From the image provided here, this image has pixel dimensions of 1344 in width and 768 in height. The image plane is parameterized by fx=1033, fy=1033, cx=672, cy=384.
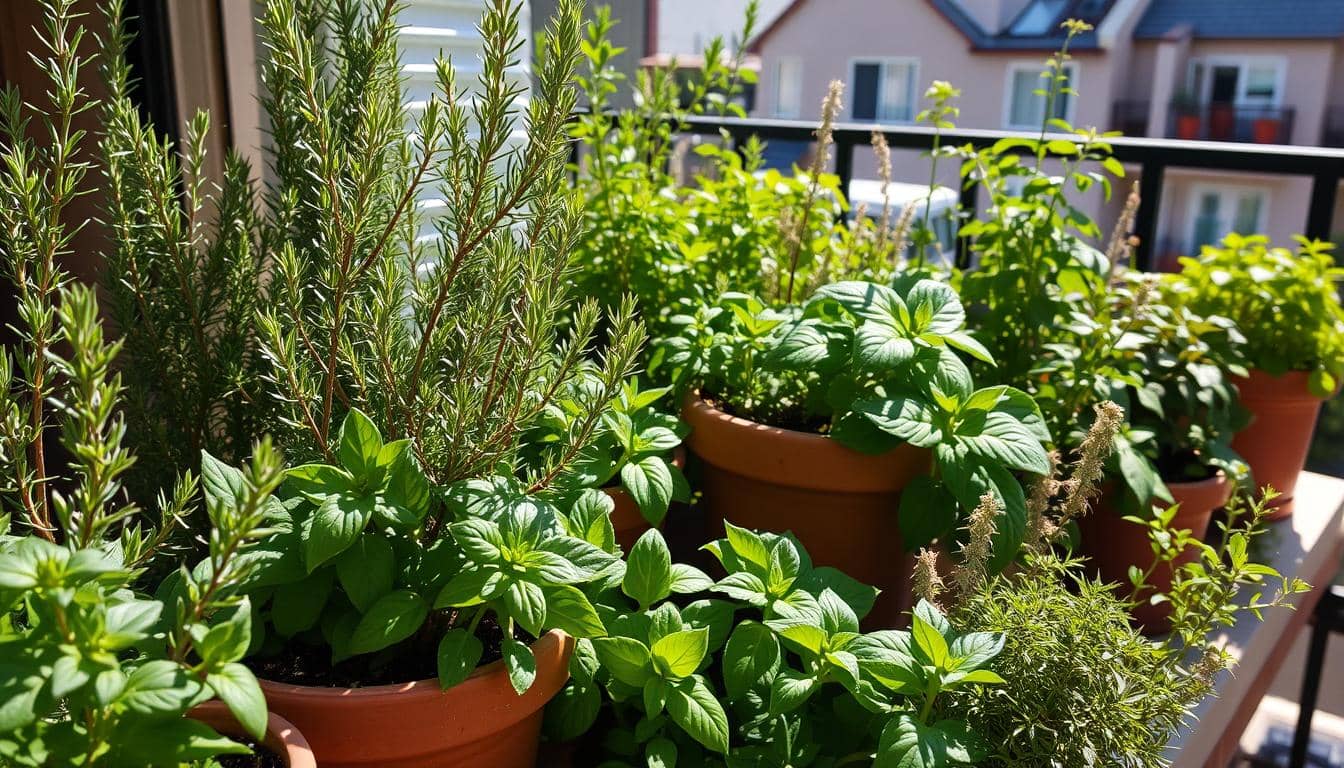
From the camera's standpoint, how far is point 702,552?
180cm

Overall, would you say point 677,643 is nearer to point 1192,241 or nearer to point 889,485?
point 889,485

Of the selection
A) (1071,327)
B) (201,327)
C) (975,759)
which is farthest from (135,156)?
(1071,327)

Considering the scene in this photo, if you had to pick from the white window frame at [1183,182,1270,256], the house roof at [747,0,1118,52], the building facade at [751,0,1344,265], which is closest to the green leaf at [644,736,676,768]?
the building facade at [751,0,1344,265]

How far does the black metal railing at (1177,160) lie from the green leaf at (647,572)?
1.30 m

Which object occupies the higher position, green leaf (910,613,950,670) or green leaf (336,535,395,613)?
green leaf (336,535,395,613)

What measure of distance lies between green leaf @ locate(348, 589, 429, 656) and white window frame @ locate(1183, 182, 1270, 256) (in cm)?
2259

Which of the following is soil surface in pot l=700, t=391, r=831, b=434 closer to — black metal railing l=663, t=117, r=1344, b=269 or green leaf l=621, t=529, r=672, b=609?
green leaf l=621, t=529, r=672, b=609

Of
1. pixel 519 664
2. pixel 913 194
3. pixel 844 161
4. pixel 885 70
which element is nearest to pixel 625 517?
pixel 519 664

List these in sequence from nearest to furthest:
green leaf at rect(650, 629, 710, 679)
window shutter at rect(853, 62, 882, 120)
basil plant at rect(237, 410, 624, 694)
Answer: basil plant at rect(237, 410, 624, 694) < green leaf at rect(650, 629, 710, 679) < window shutter at rect(853, 62, 882, 120)

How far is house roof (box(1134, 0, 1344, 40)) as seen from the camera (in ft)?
68.4

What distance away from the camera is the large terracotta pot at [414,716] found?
3.24 feet

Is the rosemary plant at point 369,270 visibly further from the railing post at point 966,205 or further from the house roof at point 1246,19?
the house roof at point 1246,19

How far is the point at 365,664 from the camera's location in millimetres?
1101

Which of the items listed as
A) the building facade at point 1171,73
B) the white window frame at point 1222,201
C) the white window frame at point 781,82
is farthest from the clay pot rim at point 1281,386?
the white window frame at point 781,82
